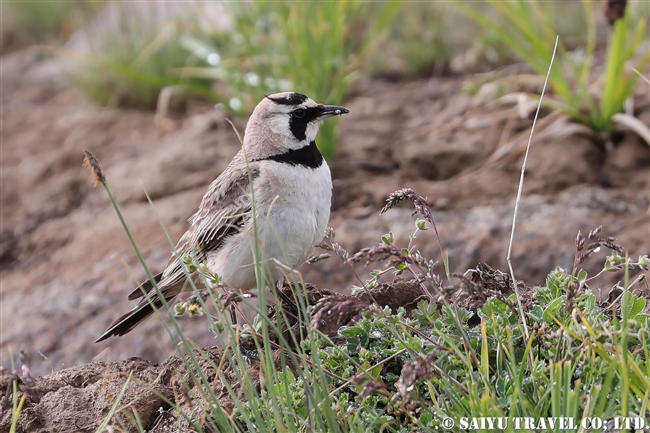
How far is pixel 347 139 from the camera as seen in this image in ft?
22.9

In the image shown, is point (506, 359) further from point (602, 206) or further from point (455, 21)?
point (455, 21)

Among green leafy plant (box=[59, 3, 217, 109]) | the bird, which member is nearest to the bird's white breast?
the bird

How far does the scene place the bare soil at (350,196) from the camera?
545 cm

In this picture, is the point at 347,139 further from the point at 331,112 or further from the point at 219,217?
the point at 219,217

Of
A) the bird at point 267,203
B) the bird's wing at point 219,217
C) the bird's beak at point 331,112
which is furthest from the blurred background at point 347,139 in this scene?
the bird's beak at point 331,112

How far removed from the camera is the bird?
390cm

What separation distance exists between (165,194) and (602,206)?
3.30 m

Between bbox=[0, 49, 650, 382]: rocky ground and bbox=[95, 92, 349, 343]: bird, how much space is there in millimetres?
948

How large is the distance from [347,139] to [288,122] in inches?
107

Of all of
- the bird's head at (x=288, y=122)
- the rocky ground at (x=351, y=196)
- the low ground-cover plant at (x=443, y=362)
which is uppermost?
the bird's head at (x=288, y=122)

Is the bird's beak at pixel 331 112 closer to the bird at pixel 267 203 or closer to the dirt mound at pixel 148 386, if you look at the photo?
the bird at pixel 267 203

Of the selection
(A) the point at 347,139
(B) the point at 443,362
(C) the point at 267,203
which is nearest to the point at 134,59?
(A) the point at 347,139

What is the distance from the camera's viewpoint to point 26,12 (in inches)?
453

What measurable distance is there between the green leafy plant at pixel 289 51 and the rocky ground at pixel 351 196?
1.25 feet
